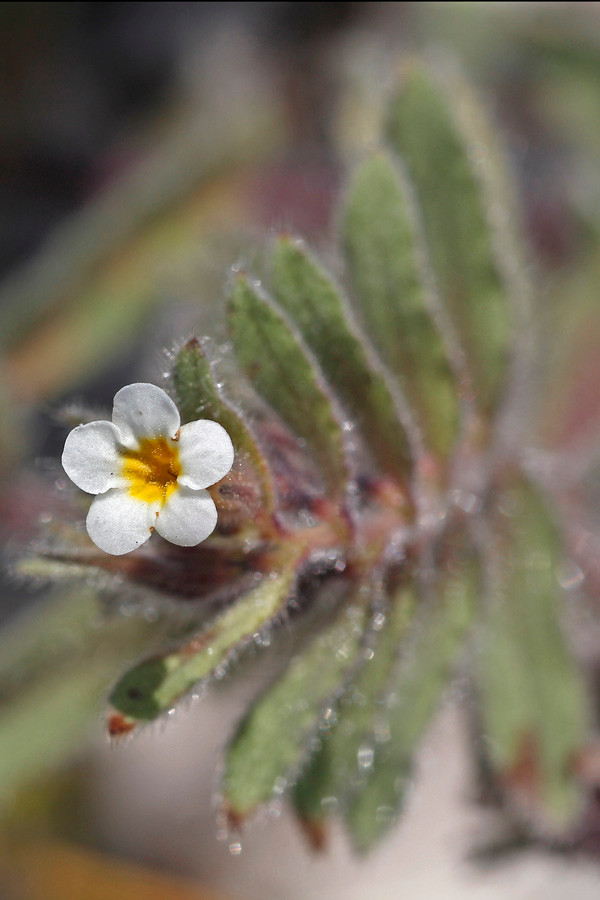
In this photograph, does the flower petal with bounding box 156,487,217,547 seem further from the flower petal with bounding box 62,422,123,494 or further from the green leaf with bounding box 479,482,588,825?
the green leaf with bounding box 479,482,588,825

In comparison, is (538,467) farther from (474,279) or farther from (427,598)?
(427,598)

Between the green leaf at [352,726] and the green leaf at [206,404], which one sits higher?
the green leaf at [206,404]

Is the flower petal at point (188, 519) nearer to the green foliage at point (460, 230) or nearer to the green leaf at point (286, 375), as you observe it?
the green leaf at point (286, 375)

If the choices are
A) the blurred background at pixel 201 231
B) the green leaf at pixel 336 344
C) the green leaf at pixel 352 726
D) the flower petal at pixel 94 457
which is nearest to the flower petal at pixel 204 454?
the flower petal at pixel 94 457

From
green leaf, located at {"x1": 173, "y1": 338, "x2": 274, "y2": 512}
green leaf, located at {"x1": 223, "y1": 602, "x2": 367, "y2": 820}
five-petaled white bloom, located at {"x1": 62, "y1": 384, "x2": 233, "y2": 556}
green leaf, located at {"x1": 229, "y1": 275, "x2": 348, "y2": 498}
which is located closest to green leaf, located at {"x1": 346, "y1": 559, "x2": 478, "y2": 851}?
green leaf, located at {"x1": 223, "y1": 602, "x2": 367, "y2": 820}

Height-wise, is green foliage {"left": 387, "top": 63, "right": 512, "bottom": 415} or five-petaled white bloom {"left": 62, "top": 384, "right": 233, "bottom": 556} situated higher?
green foliage {"left": 387, "top": 63, "right": 512, "bottom": 415}

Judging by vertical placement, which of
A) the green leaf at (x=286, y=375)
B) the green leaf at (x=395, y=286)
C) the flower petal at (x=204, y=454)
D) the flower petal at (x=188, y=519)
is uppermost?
the green leaf at (x=395, y=286)

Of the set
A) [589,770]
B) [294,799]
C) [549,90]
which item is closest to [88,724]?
[294,799]

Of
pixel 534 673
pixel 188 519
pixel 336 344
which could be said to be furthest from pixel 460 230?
pixel 188 519

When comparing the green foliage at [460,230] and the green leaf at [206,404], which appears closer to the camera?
the green leaf at [206,404]
